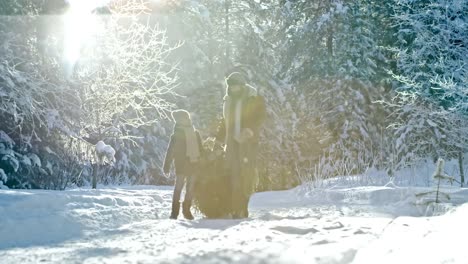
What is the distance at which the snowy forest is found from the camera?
15555mm

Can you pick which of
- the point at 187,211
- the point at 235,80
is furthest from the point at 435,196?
the point at 187,211

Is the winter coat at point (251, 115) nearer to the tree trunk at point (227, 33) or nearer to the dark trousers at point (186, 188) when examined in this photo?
the dark trousers at point (186, 188)

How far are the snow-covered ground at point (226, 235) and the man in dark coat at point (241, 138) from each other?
1.36 meters

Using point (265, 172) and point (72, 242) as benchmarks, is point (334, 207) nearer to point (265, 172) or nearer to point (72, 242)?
point (72, 242)

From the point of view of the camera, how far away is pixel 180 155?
917 cm

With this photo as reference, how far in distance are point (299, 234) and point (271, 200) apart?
327 inches

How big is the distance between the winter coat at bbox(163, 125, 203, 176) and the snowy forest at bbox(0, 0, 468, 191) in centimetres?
561

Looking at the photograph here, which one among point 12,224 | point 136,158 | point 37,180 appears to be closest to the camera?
point 12,224

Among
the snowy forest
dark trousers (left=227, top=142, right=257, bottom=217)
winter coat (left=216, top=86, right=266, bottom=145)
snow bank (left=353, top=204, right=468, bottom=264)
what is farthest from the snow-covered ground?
the snowy forest

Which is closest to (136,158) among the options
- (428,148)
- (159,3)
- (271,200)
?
(159,3)

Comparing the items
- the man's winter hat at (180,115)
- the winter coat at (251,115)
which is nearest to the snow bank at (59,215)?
the man's winter hat at (180,115)

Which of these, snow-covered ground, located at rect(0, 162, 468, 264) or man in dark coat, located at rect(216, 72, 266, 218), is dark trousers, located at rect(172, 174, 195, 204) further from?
man in dark coat, located at rect(216, 72, 266, 218)

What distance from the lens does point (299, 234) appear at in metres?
4.85

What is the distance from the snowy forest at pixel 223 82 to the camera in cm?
1555
